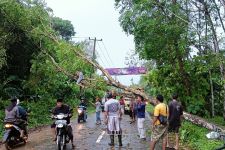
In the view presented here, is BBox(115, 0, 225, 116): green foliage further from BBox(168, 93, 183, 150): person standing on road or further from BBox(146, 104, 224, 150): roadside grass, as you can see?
BBox(168, 93, 183, 150): person standing on road

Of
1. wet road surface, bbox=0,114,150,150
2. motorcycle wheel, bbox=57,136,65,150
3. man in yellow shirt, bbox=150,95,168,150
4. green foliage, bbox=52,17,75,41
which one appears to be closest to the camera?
man in yellow shirt, bbox=150,95,168,150

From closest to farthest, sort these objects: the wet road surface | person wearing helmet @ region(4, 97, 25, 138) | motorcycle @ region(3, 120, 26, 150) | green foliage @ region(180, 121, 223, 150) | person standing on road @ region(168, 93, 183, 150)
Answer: person standing on road @ region(168, 93, 183, 150)
green foliage @ region(180, 121, 223, 150)
motorcycle @ region(3, 120, 26, 150)
person wearing helmet @ region(4, 97, 25, 138)
the wet road surface

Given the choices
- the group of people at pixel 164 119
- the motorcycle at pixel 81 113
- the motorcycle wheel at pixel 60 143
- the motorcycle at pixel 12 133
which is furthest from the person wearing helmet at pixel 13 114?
the motorcycle at pixel 81 113

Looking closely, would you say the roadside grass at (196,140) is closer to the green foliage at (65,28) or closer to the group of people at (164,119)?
the group of people at (164,119)

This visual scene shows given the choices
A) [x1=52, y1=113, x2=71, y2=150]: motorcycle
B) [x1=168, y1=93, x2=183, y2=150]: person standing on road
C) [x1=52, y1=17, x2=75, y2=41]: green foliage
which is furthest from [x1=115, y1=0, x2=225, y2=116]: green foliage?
[x1=52, y1=17, x2=75, y2=41]: green foliage

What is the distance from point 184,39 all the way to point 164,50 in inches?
74.0

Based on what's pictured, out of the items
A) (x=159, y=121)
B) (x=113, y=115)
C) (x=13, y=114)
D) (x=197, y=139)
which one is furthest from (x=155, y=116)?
(x=13, y=114)

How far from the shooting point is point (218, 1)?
1825cm

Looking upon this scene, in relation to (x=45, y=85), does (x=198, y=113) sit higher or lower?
lower

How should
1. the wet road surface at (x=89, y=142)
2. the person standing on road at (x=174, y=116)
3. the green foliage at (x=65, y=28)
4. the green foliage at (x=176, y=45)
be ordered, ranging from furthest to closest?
the green foliage at (x=65, y=28), the green foliage at (x=176, y=45), the wet road surface at (x=89, y=142), the person standing on road at (x=174, y=116)

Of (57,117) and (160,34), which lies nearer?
(57,117)

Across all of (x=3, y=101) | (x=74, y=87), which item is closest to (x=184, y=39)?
(x=3, y=101)

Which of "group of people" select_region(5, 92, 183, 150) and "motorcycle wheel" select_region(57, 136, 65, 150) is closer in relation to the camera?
"group of people" select_region(5, 92, 183, 150)

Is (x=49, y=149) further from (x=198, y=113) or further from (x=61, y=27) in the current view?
(x=61, y=27)
